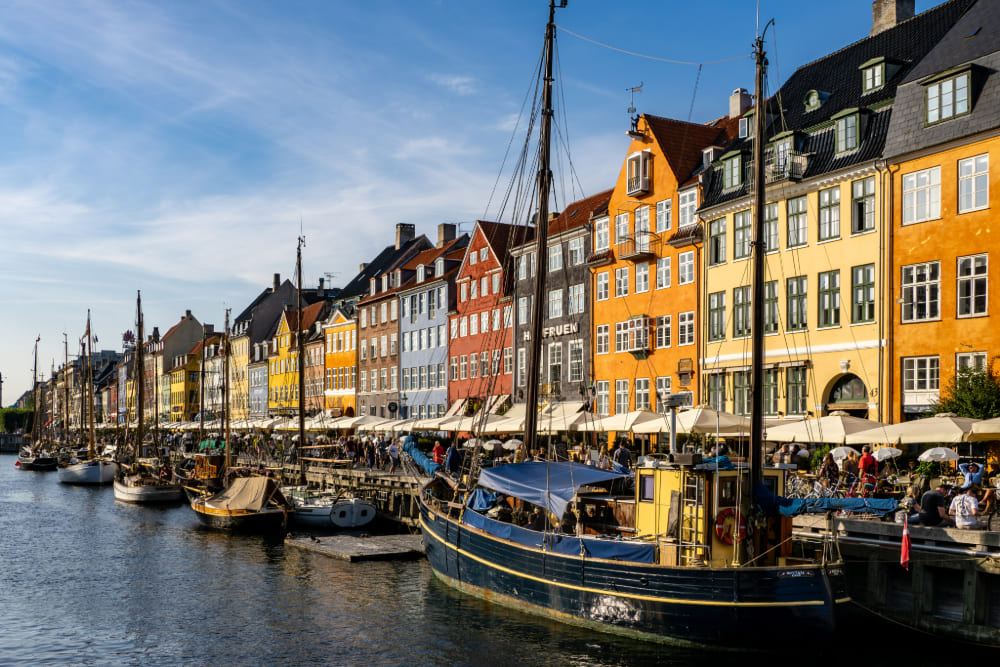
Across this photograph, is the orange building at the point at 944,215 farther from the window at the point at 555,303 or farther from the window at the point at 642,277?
the window at the point at 555,303

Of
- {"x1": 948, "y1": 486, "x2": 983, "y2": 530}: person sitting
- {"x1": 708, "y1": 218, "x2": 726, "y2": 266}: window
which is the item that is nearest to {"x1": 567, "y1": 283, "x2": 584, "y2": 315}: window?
{"x1": 708, "y1": 218, "x2": 726, "y2": 266}: window

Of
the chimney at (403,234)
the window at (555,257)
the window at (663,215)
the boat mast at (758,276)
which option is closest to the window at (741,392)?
the window at (663,215)

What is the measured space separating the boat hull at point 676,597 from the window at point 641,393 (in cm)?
2294

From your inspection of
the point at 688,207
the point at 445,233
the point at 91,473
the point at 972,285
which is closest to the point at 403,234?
the point at 445,233

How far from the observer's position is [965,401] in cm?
2891

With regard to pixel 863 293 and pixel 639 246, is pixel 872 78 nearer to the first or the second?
pixel 863 293

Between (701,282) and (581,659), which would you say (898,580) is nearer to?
(581,659)

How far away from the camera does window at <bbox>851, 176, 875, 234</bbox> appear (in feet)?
115

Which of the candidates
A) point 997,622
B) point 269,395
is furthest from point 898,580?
point 269,395

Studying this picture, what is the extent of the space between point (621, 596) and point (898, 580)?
6.32 meters

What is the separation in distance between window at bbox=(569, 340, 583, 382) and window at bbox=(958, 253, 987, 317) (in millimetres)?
23181

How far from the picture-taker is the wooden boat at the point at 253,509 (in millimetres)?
42656

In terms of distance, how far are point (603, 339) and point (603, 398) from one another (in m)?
3.14

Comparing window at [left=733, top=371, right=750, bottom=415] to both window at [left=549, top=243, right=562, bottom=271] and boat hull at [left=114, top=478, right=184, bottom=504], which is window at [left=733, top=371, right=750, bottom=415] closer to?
window at [left=549, top=243, right=562, bottom=271]
